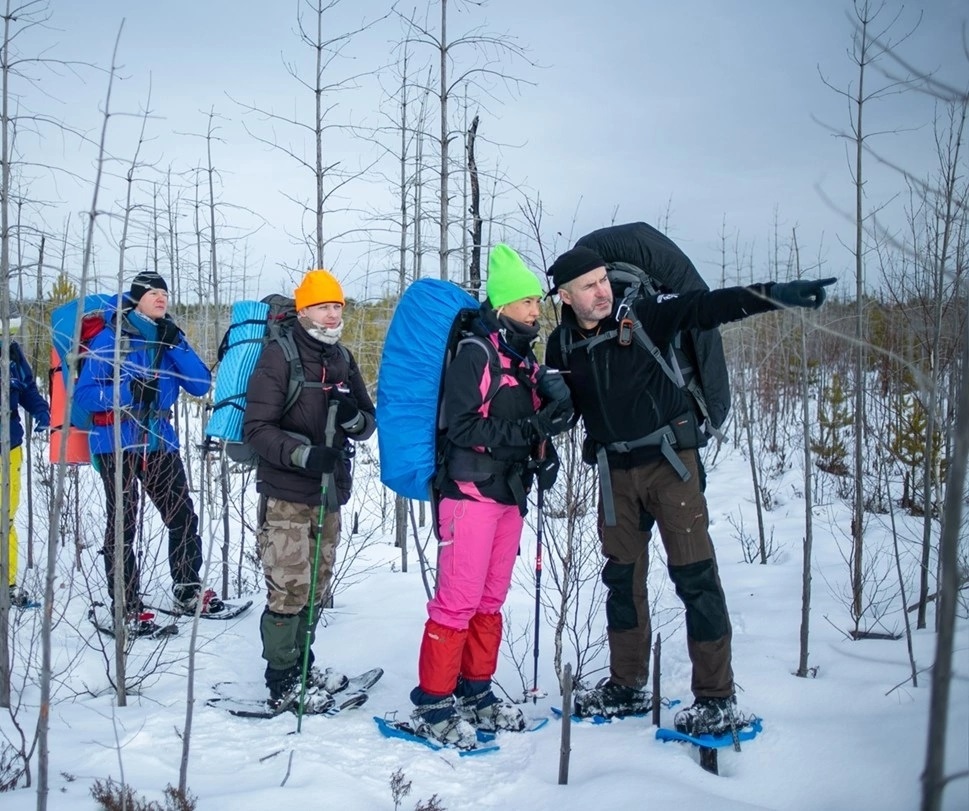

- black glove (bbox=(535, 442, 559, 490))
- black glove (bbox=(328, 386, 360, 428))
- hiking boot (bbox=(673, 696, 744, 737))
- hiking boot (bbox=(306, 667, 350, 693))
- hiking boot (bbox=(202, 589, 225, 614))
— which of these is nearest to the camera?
hiking boot (bbox=(673, 696, 744, 737))

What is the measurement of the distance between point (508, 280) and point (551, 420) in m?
0.70

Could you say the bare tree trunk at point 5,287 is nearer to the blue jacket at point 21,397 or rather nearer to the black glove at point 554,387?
the blue jacket at point 21,397

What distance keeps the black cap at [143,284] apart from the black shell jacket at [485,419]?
7.58 ft

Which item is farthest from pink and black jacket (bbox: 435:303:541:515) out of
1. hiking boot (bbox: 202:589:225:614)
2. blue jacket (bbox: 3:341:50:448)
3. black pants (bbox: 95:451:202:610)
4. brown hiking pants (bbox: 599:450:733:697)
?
blue jacket (bbox: 3:341:50:448)

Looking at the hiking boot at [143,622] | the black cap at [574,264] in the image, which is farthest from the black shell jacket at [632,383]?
the hiking boot at [143,622]

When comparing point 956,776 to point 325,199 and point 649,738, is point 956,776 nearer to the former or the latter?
point 649,738

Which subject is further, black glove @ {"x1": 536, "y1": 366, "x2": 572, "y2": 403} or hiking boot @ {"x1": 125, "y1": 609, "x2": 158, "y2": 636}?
hiking boot @ {"x1": 125, "y1": 609, "x2": 158, "y2": 636}

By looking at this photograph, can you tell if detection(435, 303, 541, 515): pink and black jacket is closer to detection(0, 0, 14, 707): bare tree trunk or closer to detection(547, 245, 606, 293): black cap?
detection(547, 245, 606, 293): black cap

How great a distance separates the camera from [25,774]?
9.87 feet

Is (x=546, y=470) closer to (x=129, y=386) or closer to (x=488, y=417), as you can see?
(x=488, y=417)

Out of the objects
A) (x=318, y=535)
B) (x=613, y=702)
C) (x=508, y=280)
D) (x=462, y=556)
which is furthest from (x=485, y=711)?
(x=508, y=280)

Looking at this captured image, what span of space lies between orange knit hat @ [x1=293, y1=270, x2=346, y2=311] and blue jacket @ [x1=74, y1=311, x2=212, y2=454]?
1032mm

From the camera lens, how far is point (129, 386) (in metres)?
4.75

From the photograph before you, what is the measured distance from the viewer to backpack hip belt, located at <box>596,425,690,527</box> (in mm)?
3402
